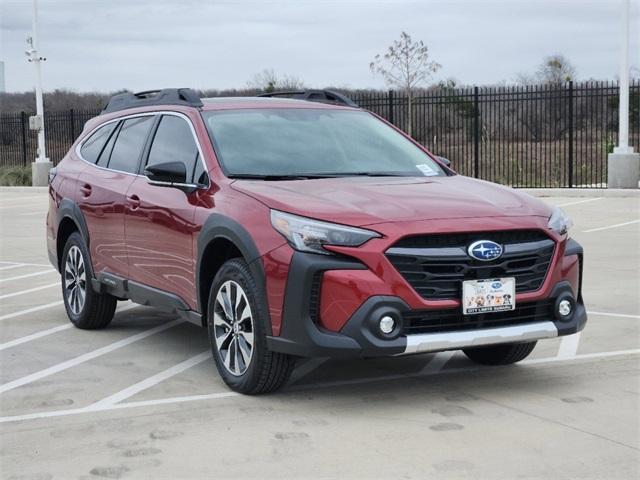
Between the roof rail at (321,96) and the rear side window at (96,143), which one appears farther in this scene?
the rear side window at (96,143)

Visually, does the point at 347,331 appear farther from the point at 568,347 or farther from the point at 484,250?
the point at 568,347

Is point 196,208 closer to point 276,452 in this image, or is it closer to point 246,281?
point 246,281

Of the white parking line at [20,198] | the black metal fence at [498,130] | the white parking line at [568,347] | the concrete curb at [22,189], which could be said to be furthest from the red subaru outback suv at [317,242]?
the concrete curb at [22,189]

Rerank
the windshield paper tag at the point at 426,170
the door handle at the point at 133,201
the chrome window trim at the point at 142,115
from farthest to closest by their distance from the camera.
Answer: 1. the door handle at the point at 133,201
2. the windshield paper tag at the point at 426,170
3. the chrome window trim at the point at 142,115

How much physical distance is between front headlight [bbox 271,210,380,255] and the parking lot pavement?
3.04 ft

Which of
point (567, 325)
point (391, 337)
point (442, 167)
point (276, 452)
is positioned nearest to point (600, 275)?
point (442, 167)

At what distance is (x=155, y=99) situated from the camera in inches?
308

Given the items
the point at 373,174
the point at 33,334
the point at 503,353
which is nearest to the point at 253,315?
the point at 373,174

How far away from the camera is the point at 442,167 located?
23.8 feet

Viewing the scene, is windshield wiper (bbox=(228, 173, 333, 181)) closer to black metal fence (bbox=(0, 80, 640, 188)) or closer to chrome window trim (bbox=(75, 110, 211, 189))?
chrome window trim (bbox=(75, 110, 211, 189))

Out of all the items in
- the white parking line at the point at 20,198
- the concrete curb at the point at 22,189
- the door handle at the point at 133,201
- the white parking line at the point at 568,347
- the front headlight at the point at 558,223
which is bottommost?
the white parking line at the point at 20,198

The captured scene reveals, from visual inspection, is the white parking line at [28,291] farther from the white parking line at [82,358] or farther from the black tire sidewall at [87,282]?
the white parking line at [82,358]

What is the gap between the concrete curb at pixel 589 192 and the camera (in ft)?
69.0

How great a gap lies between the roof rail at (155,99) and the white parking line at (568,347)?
299cm
